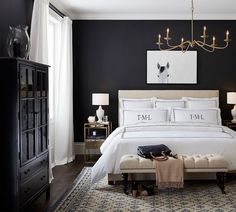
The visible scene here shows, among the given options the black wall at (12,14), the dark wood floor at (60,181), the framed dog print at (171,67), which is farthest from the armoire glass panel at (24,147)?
the framed dog print at (171,67)

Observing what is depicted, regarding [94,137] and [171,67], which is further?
[171,67]

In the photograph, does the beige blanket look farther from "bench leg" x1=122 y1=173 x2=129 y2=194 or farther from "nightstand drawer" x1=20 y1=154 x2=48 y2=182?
"nightstand drawer" x1=20 y1=154 x2=48 y2=182

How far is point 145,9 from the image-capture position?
6.76 m

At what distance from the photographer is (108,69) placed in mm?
7312

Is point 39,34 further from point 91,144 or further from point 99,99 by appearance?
point 91,144

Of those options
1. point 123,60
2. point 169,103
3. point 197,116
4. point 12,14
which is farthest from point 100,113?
point 12,14

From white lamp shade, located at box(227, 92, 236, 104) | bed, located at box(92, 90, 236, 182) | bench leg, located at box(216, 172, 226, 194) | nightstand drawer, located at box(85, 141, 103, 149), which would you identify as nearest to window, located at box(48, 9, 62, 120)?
nightstand drawer, located at box(85, 141, 103, 149)

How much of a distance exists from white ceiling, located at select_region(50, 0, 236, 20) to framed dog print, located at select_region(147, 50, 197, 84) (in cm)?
75

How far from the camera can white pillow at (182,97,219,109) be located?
6738 millimetres

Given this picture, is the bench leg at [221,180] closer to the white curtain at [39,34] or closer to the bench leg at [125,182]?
the bench leg at [125,182]

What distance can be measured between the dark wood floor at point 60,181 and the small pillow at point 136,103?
1.36 m

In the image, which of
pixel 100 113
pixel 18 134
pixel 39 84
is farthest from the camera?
pixel 100 113

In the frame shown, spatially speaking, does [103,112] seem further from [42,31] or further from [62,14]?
[42,31]

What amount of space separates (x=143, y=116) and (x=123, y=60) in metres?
1.48
